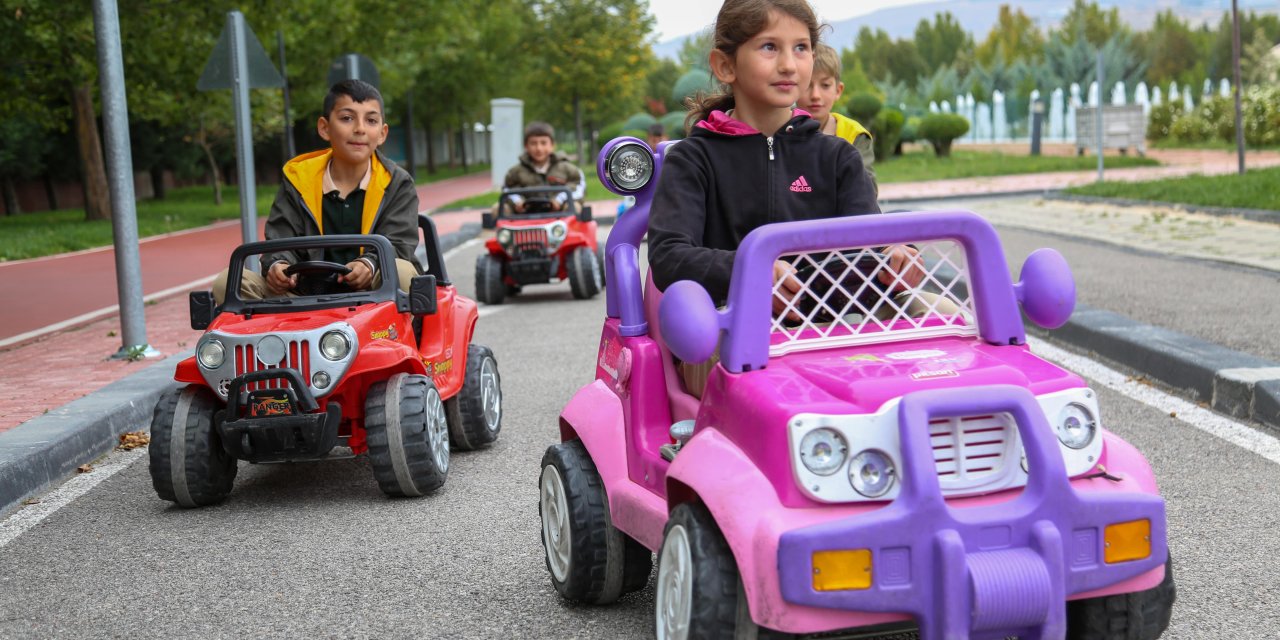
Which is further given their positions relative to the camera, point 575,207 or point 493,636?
point 575,207

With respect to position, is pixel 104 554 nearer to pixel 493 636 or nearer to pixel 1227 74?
pixel 493 636

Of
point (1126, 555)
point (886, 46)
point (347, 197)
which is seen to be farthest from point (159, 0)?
point (886, 46)

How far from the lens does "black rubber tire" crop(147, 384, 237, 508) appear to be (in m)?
5.39

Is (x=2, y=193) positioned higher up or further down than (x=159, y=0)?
further down

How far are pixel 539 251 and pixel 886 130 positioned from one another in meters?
30.1

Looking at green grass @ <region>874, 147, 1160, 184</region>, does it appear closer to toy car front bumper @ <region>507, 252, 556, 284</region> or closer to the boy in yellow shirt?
toy car front bumper @ <region>507, 252, 556, 284</region>

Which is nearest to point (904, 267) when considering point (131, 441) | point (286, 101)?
point (131, 441)

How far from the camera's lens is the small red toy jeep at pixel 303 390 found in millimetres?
5309

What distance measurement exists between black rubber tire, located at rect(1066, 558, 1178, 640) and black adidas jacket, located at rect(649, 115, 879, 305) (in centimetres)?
119

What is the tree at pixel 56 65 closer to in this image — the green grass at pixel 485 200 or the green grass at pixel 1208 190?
the green grass at pixel 485 200

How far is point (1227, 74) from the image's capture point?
103m

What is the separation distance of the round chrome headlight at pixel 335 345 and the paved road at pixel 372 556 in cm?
59

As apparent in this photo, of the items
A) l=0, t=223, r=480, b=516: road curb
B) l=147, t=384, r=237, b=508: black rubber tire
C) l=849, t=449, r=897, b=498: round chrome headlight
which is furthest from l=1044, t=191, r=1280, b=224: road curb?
l=849, t=449, r=897, b=498: round chrome headlight

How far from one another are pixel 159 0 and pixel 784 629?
19016mm
